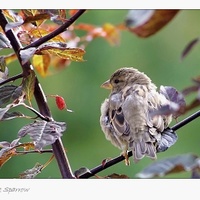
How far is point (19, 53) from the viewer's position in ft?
2.69

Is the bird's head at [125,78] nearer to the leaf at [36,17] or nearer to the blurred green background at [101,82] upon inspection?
the blurred green background at [101,82]

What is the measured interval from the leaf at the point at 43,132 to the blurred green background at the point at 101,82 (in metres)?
1.21

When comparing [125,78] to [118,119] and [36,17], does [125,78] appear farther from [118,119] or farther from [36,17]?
[36,17]

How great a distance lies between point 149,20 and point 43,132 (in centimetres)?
36

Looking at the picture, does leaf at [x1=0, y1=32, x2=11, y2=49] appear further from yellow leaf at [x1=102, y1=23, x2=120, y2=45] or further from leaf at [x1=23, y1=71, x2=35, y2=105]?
yellow leaf at [x1=102, y1=23, x2=120, y2=45]

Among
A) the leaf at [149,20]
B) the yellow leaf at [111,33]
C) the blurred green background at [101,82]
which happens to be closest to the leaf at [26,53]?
the leaf at [149,20]

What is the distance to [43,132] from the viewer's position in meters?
0.81

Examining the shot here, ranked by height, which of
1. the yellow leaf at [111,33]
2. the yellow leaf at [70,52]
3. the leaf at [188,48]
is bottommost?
the yellow leaf at [111,33]

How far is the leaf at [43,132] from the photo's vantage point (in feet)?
2.62

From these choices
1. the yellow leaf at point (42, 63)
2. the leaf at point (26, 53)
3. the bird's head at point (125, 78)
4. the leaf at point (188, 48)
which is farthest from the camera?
the bird's head at point (125, 78)

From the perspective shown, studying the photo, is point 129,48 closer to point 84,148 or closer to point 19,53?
point 84,148

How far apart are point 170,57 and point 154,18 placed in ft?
5.71

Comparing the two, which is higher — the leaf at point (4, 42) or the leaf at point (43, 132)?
the leaf at point (4, 42)

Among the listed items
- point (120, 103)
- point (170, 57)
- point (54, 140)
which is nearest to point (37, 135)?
point (54, 140)
